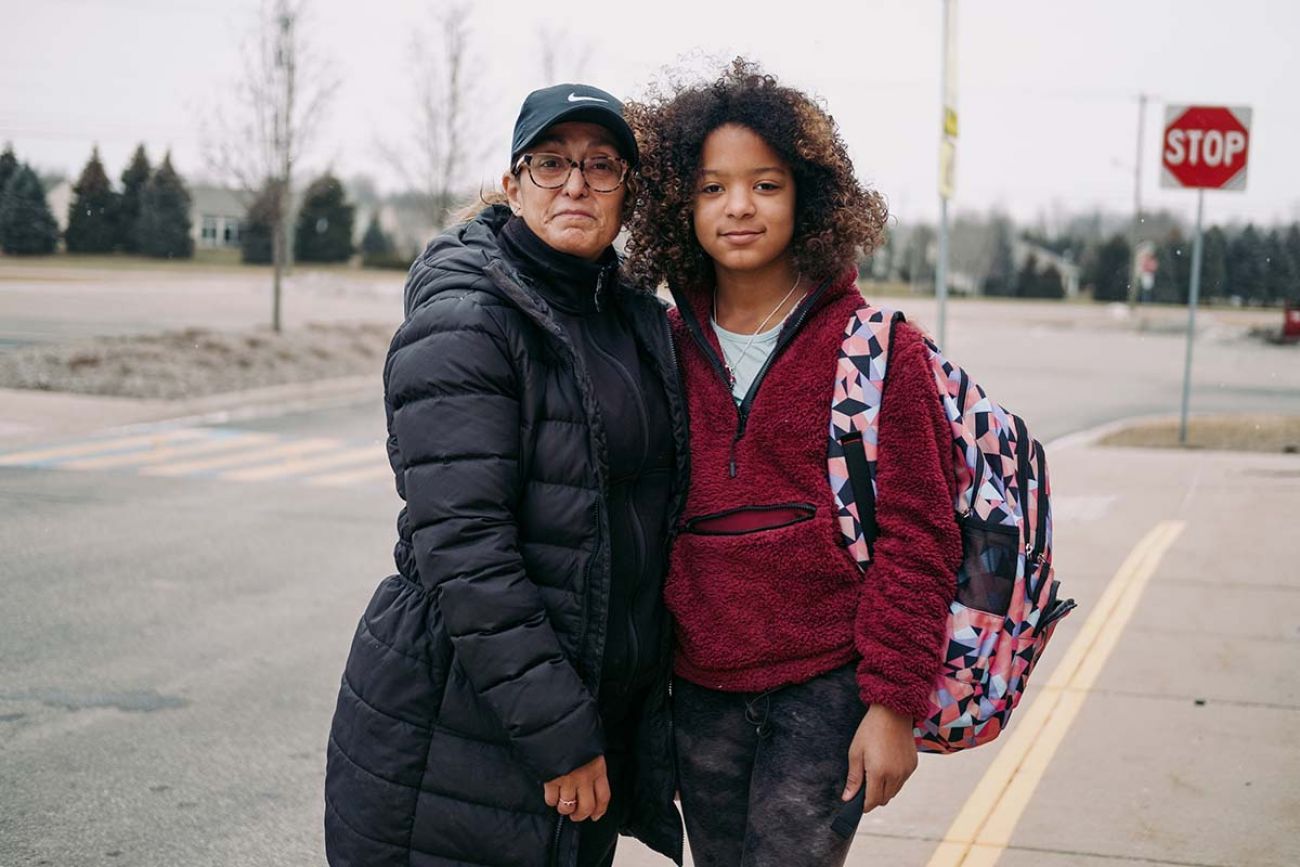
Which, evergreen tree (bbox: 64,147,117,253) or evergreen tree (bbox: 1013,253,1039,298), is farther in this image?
evergreen tree (bbox: 1013,253,1039,298)

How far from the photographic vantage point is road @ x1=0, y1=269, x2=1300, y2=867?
4.31 metres

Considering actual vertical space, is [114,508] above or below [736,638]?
below

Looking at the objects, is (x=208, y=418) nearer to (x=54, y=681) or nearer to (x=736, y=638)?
(x=54, y=681)

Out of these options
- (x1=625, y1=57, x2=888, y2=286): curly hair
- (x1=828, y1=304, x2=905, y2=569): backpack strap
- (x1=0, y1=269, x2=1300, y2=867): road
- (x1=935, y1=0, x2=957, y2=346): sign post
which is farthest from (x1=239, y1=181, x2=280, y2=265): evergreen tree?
(x1=828, y1=304, x2=905, y2=569): backpack strap

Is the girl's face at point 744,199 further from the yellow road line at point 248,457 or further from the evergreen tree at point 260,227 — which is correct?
the evergreen tree at point 260,227

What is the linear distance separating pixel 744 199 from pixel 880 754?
3.40 ft

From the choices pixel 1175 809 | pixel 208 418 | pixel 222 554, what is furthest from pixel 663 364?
pixel 208 418

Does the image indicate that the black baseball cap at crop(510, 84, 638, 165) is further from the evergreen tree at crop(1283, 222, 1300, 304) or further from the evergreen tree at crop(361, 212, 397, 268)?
the evergreen tree at crop(361, 212, 397, 268)

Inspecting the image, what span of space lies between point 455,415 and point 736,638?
2.19 feet

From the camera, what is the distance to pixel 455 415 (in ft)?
7.21

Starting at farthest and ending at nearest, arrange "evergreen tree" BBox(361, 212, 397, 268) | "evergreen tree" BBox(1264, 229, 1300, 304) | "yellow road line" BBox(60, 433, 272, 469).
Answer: "evergreen tree" BBox(361, 212, 397, 268)
"evergreen tree" BBox(1264, 229, 1300, 304)
"yellow road line" BBox(60, 433, 272, 469)

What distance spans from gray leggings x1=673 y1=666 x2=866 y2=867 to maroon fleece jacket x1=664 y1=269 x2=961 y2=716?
4 centimetres

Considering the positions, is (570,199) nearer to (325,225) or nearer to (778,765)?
(778,765)

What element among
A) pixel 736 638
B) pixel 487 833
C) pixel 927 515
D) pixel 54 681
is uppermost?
pixel 927 515
